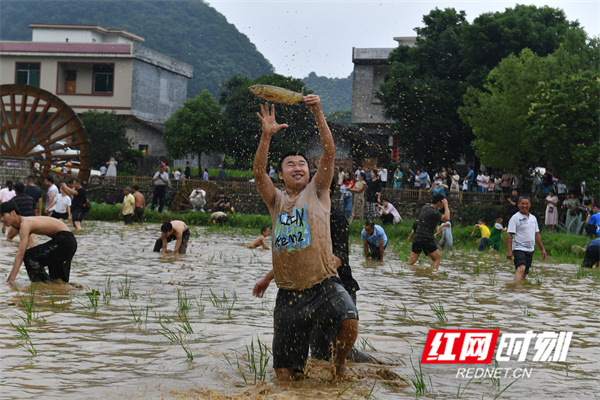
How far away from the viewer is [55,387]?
5336 mm

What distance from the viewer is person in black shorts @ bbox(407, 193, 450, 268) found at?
552 inches

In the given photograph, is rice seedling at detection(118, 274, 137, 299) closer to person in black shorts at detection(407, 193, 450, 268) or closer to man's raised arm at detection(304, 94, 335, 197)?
man's raised arm at detection(304, 94, 335, 197)

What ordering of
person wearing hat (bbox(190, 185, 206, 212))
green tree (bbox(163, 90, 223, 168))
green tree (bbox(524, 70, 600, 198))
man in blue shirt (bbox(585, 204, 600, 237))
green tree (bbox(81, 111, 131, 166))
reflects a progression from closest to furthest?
man in blue shirt (bbox(585, 204, 600, 237))
green tree (bbox(524, 70, 600, 198))
person wearing hat (bbox(190, 185, 206, 212))
green tree (bbox(81, 111, 131, 166))
green tree (bbox(163, 90, 223, 168))

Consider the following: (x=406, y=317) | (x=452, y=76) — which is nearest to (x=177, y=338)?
(x=406, y=317)

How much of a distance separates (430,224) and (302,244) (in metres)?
9.16

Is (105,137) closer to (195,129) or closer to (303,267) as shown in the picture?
(195,129)

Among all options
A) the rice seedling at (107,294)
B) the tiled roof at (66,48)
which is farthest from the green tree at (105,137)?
the rice seedling at (107,294)

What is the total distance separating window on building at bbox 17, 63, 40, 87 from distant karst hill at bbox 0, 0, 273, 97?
78.5ft

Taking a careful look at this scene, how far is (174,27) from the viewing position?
86062mm

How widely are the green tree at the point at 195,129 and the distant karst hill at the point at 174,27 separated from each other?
2689 cm

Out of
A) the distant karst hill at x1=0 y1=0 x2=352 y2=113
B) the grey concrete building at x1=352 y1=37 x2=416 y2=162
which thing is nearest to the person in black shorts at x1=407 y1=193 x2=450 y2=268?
the grey concrete building at x1=352 y1=37 x2=416 y2=162

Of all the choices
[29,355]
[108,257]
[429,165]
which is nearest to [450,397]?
[29,355]

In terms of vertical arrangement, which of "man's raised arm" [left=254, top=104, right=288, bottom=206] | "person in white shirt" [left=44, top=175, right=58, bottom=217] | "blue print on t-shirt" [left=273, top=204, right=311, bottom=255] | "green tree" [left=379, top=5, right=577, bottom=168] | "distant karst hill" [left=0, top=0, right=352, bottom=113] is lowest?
"person in white shirt" [left=44, top=175, right=58, bottom=217]

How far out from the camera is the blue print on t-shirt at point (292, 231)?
5379 mm
